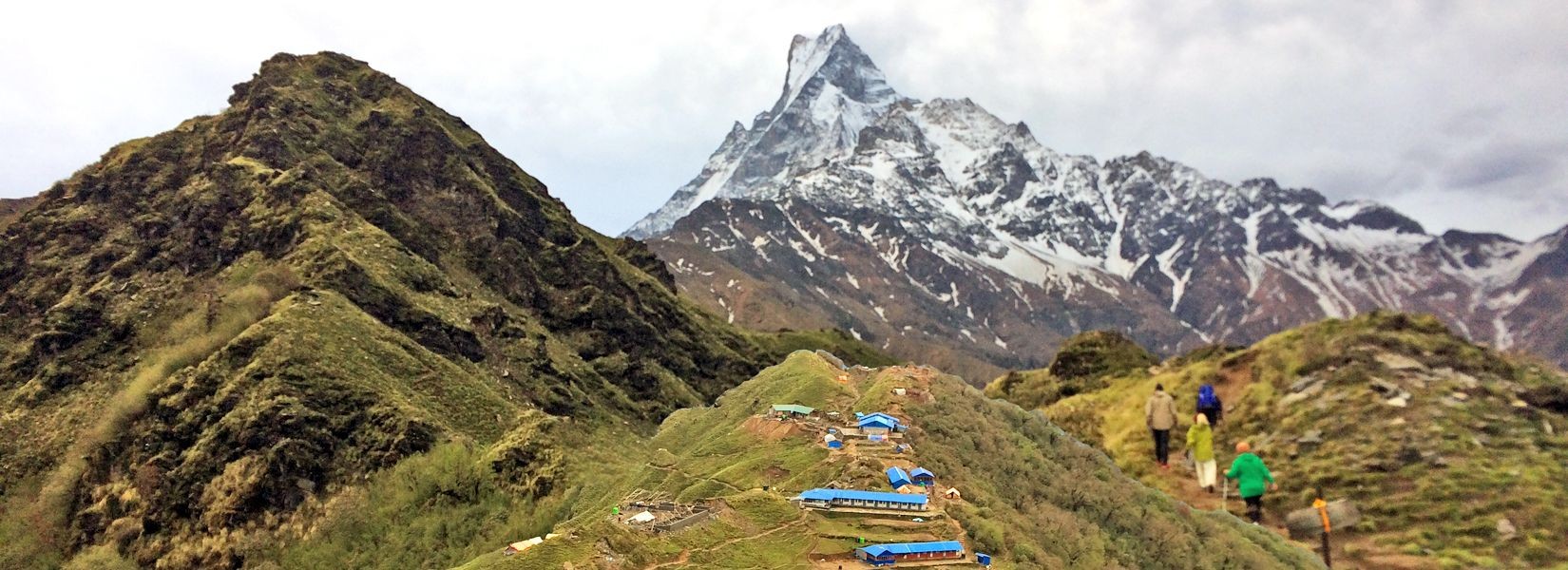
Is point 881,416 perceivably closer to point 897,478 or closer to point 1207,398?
point 897,478

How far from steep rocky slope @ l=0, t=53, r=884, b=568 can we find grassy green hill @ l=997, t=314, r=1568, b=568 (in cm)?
3248

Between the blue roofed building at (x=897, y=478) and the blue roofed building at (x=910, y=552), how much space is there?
2426 millimetres

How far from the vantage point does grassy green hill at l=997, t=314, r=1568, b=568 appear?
90.3 ft

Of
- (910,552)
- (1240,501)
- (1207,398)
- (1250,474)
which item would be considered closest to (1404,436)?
(1240,501)

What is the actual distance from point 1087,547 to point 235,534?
39876 millimetres

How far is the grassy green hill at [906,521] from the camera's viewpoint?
16.5 m

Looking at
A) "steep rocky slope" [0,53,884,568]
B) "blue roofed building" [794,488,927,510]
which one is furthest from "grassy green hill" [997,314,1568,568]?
"steep rocky slope" [0,53,884,568]

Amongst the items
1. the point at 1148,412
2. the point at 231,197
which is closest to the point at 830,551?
the point at 1148,412

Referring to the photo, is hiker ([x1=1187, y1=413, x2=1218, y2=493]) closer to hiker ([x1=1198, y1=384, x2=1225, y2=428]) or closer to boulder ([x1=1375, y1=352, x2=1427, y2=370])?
hiker ([x1=1198, y1=384, x2=1225, y2=428])

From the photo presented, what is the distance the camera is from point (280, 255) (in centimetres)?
6022

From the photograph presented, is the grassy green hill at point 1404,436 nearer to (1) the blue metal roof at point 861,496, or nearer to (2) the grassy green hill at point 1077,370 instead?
(2) the grassy green hill at point 1077,370

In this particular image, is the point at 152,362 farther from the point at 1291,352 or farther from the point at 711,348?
the point at 1291,352

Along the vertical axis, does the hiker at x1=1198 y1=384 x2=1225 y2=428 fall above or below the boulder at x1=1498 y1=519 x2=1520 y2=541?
above

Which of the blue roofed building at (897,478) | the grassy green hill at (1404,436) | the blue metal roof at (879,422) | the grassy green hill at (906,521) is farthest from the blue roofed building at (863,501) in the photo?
the grassy green hill at (1404,436)
